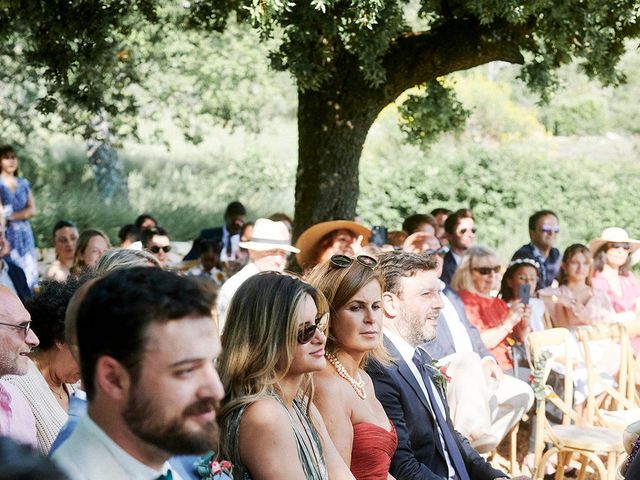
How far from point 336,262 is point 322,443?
1.03 m

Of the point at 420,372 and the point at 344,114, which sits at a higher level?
the point at 344,114

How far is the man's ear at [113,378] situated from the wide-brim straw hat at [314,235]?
539cm

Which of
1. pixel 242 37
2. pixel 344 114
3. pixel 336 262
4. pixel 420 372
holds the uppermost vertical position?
pixel 242 37

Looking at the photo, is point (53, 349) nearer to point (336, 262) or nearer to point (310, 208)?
point (336, 262)

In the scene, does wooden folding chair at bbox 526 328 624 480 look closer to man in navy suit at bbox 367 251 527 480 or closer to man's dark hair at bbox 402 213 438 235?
man in navy suit at bbox 367 251 527 480

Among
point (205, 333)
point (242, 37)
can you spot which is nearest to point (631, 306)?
point (205, 333)

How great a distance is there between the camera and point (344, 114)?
8273mm

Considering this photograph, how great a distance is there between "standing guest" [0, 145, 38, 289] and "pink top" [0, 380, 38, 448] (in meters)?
6.52

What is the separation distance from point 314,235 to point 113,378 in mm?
5474

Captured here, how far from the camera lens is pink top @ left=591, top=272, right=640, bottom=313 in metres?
9.16

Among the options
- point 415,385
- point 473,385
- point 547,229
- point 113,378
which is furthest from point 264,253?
point 113,378

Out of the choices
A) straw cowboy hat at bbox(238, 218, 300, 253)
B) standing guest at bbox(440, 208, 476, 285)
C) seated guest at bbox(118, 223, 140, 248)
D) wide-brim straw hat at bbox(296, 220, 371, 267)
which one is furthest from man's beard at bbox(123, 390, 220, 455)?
standing guest at bbox(440, 208, 476, 285)

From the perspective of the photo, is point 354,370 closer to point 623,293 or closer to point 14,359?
point 14,359

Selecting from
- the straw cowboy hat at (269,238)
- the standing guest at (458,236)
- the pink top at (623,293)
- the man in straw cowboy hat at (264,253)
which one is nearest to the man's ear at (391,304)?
the man in straw cowboy hat at (264,253)
